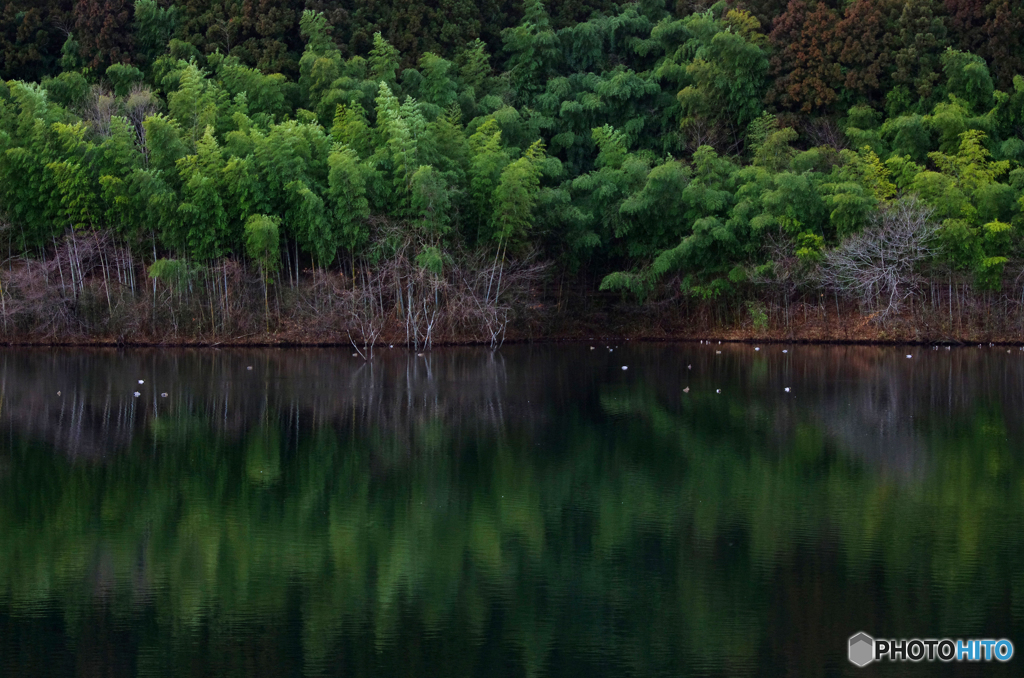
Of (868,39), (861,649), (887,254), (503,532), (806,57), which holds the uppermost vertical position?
(868,39)

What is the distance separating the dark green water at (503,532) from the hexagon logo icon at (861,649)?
82mm

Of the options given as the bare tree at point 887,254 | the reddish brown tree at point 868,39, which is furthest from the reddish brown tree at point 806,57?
the bare tree at point 887,254

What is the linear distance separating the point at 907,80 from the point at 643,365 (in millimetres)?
12975

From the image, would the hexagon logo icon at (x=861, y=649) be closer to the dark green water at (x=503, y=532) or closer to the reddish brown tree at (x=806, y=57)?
the dark green water at (x=503, y=532)

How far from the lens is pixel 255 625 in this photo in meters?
6.83

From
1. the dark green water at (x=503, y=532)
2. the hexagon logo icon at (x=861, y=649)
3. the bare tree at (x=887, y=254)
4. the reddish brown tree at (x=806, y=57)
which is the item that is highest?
the reddish brown tree at (x=806, y=57)

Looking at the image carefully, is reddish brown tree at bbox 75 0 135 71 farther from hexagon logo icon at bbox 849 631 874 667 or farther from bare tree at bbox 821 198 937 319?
hexagon logo icon at bbox 849 631 874 667

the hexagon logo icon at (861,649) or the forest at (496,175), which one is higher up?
the forest at (496,175)

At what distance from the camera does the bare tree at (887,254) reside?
27.2 meters

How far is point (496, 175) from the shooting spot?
95.1 feet

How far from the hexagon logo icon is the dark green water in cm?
8

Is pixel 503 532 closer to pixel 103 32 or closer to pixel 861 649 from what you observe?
pixel 861 649

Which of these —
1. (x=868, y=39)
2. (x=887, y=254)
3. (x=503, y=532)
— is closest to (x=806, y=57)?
(x=868, y=39)

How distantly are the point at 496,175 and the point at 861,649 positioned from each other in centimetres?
2349
